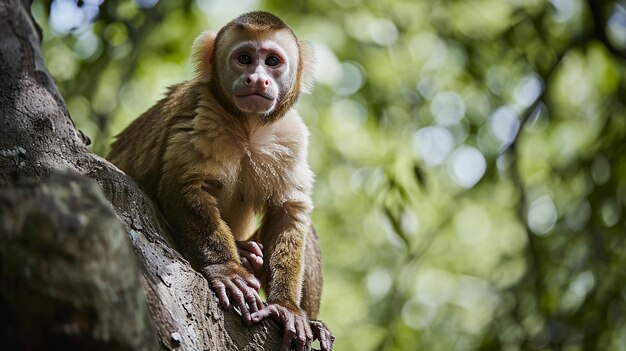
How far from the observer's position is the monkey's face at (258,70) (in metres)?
5.65

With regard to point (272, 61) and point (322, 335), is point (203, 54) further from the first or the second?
point (322, 335)

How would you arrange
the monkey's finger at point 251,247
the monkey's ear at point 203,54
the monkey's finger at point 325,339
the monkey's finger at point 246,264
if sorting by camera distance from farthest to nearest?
1. the monkey's ear at point 203,54
2. the monkey's finger at point 251,247
3. the monkey's finger at point 246,264
4. the monkey's finger at point 325,339

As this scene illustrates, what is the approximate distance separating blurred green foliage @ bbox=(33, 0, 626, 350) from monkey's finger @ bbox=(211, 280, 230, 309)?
1875 mm

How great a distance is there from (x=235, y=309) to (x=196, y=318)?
48cm

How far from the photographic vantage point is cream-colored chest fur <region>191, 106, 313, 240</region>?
5.62m

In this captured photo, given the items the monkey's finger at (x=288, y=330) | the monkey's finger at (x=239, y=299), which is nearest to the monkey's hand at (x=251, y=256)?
the monkey's finger at (x=239, y=299)

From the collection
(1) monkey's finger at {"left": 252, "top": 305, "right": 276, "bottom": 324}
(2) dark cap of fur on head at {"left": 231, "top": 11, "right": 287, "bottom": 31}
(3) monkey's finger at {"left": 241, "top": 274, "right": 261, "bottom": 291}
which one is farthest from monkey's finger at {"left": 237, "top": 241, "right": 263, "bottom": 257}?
(2) dark cap of fur on head at {"left": 231, "top": 11, "right": 287, "bottom": 31}

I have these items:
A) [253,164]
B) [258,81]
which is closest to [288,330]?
[253,164]

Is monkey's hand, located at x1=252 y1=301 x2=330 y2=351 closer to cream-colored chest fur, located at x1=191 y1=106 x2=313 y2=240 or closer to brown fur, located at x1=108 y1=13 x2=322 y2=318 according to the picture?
brown fur, located at x1=108 y1=13 x2=322 y2=318

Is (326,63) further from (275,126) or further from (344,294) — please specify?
(275,126)

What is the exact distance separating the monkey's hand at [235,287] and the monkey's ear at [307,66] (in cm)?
197

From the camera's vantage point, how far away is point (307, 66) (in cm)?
643

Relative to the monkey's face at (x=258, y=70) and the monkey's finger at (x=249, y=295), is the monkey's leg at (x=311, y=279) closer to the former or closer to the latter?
the monkey's face at (x=258, y=70)

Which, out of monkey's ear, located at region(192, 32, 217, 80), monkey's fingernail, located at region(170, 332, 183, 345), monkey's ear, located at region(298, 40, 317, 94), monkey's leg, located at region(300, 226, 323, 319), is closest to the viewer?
monkey's fingernail, located at region(170, 332, 183, 345)
